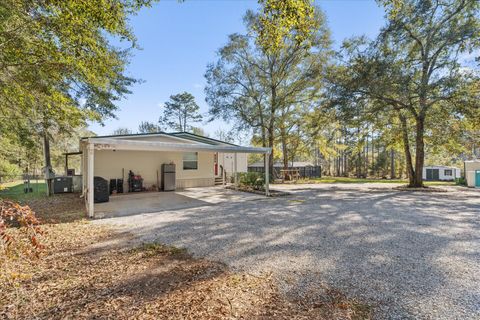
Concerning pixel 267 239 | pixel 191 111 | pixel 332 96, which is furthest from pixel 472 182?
pixel 191 111

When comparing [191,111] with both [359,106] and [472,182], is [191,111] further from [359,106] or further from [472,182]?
[472,182]

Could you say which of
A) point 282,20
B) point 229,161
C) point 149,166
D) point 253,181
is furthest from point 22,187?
point 282,20

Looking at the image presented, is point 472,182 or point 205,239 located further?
point 472,182

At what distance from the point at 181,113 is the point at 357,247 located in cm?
3148

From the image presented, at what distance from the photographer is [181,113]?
107 ft

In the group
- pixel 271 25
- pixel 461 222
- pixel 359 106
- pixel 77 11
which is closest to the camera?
pixel 271 25

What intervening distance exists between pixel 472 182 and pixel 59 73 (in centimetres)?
2089

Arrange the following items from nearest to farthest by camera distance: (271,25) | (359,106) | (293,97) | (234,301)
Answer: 1. (234,301)
2. (271,25)
3. (359,106)
4. (293,97)

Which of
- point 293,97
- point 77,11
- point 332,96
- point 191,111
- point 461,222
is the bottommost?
point 461,222

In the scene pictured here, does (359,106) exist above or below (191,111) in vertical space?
below

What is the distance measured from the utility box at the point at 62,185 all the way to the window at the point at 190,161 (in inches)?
210

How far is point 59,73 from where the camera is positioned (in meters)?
5.97

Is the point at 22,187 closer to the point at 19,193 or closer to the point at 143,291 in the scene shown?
the point at 19,193

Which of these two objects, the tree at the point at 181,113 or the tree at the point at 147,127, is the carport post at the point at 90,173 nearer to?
the tree at the point at 181,113
